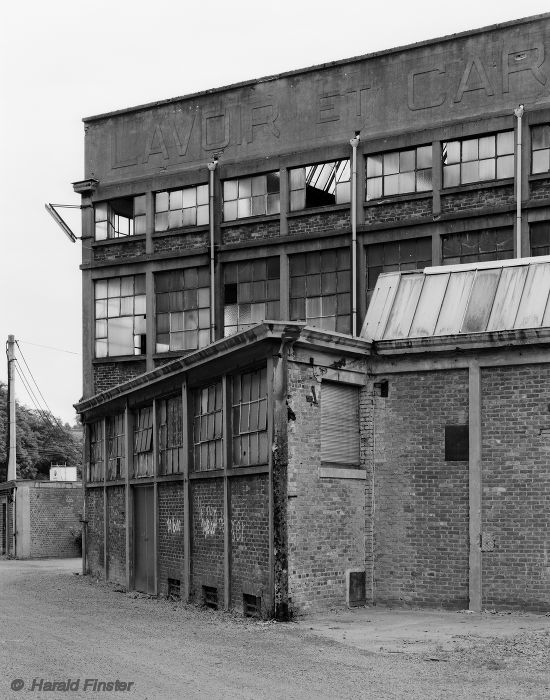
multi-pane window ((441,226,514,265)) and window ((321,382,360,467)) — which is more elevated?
multi-pane window ((441,226,514,265))

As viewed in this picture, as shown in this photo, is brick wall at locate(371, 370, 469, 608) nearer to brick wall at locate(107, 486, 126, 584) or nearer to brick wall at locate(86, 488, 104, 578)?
brick wall at locate(107, 486, 126, 584)

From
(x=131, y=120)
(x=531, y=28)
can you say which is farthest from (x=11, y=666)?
(x=131, y=120)

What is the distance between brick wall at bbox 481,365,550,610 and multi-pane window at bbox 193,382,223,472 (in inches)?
186

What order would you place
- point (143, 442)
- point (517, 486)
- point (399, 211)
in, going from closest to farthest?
point (517, 486) < point (143, 442) < point (399, 211)

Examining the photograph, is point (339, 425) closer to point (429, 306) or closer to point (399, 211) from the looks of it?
point (429, 306)

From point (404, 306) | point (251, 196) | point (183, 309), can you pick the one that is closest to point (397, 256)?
point (251, 196)

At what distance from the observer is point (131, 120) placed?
34.3 meters

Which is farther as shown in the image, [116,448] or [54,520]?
[54,520]

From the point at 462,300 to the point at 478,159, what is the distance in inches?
439

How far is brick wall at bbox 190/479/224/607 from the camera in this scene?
18.9 meters

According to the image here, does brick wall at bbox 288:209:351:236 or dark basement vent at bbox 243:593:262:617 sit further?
brick wall at bbox 288:209:351:236

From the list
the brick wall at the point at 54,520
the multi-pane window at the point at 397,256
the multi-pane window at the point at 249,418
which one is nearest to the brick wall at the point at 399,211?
the multi-pane window at the point at 397,256

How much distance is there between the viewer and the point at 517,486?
54.7 ft

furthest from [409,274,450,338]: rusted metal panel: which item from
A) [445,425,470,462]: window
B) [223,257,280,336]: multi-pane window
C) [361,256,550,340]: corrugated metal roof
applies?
[223,257,280,336]: multi-pane window
